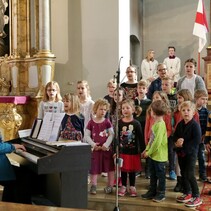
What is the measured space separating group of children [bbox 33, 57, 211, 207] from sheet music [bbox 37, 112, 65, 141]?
461 millimetres

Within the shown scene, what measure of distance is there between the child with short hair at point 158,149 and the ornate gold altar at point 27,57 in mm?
3066

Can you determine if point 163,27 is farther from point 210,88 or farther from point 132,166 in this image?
point 132,166

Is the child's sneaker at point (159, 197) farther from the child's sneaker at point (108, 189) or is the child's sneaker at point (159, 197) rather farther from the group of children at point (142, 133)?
the child's sneaker at point (108, 189)

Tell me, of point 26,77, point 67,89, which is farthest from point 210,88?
point 26,77

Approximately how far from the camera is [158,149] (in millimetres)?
3994

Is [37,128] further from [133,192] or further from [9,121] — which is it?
[9,121]

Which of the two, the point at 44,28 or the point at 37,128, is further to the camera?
the point at 44,28

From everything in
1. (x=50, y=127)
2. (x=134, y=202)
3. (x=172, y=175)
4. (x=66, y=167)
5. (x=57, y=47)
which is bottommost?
(x=134, y=202)

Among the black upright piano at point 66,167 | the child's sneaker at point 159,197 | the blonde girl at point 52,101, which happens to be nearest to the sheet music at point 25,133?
the black upright piano at point 66,167

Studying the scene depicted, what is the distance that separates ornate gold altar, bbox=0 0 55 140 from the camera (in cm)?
673

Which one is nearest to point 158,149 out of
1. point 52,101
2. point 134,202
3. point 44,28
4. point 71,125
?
point 134,202

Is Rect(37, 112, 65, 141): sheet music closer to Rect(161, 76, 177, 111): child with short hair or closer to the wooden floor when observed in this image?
the wooden floor

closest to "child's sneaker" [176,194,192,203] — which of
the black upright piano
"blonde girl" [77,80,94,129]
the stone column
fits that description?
the black upright piano

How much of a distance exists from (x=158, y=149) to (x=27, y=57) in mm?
3790
